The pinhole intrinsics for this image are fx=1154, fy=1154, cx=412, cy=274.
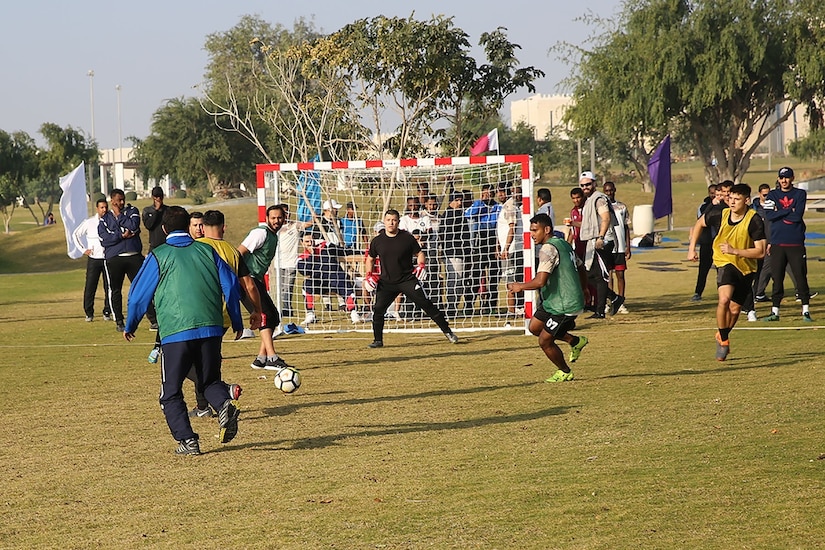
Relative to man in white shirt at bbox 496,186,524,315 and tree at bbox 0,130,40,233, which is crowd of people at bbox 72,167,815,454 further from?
tree at bbox 0,130,40,233

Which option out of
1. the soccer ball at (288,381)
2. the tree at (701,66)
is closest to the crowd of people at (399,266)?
the soccer ball at (288,381)


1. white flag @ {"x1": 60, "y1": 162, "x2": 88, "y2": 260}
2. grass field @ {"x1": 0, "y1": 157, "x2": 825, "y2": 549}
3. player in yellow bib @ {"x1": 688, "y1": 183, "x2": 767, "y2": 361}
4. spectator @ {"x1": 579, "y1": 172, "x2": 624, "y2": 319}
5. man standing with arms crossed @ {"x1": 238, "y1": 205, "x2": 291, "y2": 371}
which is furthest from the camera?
white flag @ {"x1": 60, "y1": 162, "x2": 88, "y2": 260}

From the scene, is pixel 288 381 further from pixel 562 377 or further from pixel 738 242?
pixel 738 242

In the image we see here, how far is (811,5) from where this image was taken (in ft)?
139

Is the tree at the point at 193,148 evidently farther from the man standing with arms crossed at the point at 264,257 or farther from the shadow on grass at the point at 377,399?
the shadow on grass at the point at 377,399

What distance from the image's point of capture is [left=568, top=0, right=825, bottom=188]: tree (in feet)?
139

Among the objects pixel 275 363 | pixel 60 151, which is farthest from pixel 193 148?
pixel 275 363

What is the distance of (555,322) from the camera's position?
10.6 meters

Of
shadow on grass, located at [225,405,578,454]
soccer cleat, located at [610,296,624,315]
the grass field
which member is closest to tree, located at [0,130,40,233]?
soccer cleat, located at [610,296,624,315]

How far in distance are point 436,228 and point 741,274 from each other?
662 cm

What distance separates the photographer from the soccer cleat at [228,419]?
7660mm

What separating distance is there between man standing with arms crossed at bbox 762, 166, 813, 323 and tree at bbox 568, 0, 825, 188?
28.5 meters

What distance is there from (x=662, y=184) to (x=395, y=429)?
18.0 m

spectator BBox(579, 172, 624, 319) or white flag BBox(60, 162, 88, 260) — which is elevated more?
white flag BBox(60, 162, 88, 260)
